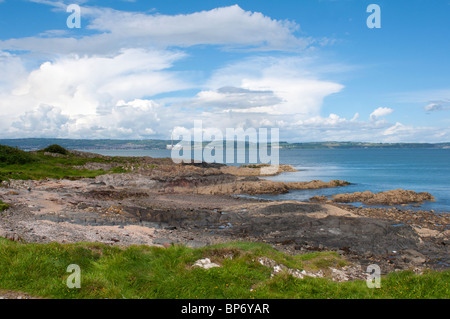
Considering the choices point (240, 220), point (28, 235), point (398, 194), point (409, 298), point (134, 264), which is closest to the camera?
point (409, 298)

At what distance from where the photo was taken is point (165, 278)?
9508mm

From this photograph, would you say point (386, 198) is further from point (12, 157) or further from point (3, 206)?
point (12, 157)

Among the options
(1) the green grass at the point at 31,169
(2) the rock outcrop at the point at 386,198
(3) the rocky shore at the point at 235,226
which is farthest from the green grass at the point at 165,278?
(1) the green grass at the point at 31,169

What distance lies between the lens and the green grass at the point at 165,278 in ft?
28.2

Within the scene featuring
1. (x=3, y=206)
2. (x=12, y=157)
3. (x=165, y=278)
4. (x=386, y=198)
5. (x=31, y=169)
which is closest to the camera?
(x=165, y=278)

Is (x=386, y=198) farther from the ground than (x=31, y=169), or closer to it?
closer to it

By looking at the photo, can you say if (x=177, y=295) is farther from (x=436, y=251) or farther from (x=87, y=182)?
(x=87, y=182)

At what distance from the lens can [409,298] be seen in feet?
27.9

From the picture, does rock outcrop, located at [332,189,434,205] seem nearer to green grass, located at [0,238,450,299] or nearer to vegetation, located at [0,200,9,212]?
green grass, located at [0,238,450,299]

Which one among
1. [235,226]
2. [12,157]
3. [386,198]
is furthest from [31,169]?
[386,198]

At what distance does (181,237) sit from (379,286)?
534 inches

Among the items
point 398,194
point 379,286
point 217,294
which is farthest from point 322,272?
point 398,194

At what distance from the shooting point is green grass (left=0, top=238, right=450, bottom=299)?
8.60 meters

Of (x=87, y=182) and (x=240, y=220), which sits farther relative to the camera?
(x=87, y=182)
